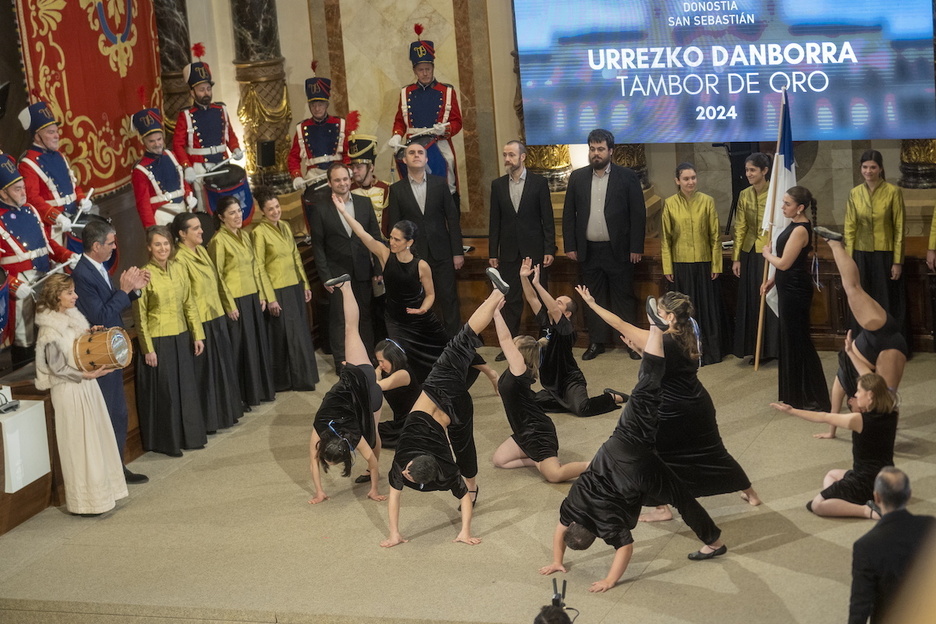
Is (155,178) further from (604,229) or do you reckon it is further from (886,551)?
(886,551)

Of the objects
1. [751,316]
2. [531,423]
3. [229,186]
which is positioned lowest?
[531,423]

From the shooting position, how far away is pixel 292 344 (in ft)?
31.1

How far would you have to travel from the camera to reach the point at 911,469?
7.03m

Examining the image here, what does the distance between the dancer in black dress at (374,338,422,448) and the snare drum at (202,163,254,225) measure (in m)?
2.69

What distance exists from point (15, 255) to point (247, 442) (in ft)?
6.41

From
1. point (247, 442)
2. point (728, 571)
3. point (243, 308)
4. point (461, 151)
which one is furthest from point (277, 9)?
point (728, 571)

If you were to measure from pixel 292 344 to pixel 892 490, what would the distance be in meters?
5.59

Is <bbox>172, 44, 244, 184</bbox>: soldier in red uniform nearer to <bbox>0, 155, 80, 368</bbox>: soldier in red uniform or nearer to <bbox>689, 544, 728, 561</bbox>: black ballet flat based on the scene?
<bbox>0, 155, 80, 368</bbox>: soldier in red uniform

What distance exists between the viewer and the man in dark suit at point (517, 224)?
31.3ft

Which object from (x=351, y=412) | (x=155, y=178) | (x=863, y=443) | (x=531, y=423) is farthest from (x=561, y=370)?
(x=155, y=178)

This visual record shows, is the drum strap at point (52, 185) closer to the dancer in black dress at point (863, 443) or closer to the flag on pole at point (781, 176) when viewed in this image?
the flag on pole at point (781, 176)

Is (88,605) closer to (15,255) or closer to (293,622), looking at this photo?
(293,622)

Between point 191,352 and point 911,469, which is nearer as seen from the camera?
point 911,469

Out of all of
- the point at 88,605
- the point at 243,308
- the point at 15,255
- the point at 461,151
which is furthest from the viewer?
the point at 461,151
